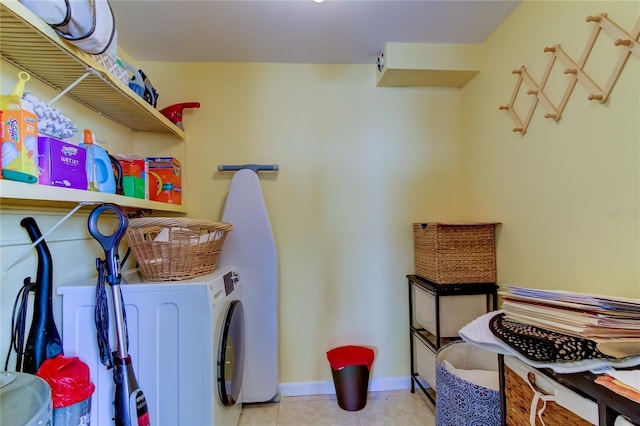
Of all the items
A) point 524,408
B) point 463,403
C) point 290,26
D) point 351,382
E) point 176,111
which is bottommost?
point 351,382

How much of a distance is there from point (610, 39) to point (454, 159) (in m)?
1.20

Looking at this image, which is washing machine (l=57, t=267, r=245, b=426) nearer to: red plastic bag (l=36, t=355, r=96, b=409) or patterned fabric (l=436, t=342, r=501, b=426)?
red plastic bag (l=36, t=355, r=96, b=409)

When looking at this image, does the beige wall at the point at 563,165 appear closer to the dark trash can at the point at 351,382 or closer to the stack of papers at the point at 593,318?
the stack of papers at the point at 593,318

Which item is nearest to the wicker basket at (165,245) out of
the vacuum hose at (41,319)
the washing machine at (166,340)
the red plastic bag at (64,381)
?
the washing machine at (166,340)

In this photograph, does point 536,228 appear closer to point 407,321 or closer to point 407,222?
point 407,222

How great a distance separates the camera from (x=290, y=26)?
5.93 feet

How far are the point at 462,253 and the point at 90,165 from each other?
1933 mm

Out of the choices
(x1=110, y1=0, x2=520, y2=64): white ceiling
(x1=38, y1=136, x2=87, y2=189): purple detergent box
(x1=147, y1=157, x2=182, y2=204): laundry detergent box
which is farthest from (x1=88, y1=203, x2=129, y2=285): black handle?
(x1=110, y1=0, x2=520, y2=64): white ceiling

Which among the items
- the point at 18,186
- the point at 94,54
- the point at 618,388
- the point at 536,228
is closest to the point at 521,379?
the point at 618,388

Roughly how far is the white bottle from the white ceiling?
77 cm

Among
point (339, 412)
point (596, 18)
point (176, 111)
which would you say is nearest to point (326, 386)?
point (339, 412)

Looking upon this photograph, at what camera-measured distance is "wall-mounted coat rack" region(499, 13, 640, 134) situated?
1097mm

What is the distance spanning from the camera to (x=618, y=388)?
718 mm

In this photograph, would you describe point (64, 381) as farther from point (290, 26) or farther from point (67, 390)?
point (290, 26)
